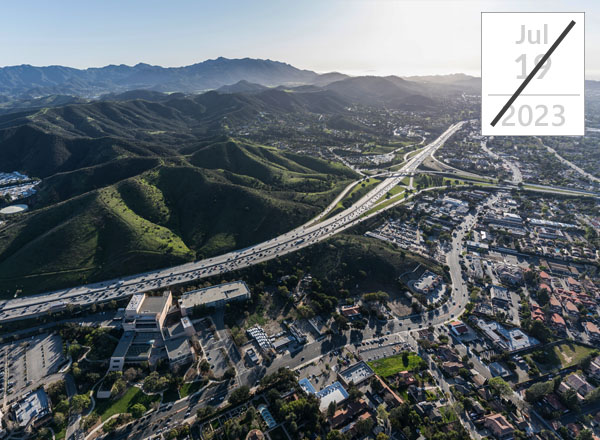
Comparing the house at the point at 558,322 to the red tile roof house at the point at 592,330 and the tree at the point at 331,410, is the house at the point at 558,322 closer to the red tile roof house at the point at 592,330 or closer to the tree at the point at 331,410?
the red tile roof house at the point at 592,330

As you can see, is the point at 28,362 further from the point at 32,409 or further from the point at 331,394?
the point at 331,394

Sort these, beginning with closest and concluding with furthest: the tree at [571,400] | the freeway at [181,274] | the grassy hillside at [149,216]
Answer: the tree at [571,400] < the freeway at [181,274] < the grassy hillside at [149,216]

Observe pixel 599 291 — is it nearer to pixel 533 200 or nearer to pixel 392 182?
pixel 533 200

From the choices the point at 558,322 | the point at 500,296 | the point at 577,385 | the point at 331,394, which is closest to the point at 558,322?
the point at 558,322

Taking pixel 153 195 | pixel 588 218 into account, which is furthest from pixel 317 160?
pixel 588 218

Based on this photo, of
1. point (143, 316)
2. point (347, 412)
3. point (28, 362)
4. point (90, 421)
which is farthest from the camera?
point (143, 316)

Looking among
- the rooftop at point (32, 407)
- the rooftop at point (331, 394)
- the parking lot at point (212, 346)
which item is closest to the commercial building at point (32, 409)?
the rooftop at point (32, 407)
